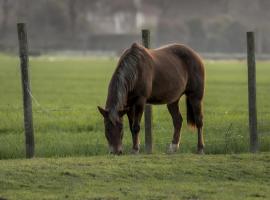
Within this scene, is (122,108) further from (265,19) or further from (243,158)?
(265,19)

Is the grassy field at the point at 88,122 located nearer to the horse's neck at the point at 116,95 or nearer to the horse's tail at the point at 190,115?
the horse's tail at the point at 190,115

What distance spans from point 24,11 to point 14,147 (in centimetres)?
9933

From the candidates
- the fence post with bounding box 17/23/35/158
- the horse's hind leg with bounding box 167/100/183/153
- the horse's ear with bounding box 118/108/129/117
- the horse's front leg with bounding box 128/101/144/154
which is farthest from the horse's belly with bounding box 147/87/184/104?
the fence post with bounding box 17/23/35/158

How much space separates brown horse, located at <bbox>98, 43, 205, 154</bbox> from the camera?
1237cm

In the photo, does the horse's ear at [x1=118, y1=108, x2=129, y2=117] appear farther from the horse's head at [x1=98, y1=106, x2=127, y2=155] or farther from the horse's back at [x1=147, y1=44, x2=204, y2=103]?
the horse's back at [x1=147, y1=44, x2=204, y2=103]

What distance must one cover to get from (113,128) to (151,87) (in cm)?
112

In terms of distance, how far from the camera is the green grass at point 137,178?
9.46 m

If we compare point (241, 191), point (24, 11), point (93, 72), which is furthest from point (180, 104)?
point (24, 11)

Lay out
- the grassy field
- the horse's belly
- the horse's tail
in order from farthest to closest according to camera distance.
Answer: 1. the horse's tail
2. the grassy field
3. the horse's belly

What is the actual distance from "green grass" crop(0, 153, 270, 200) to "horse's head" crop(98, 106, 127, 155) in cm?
60

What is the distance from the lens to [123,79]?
12.5 m

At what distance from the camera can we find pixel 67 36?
107250mm

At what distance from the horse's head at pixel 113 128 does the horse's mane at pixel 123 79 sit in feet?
0.09

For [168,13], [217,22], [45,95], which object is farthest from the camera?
[168,13]
